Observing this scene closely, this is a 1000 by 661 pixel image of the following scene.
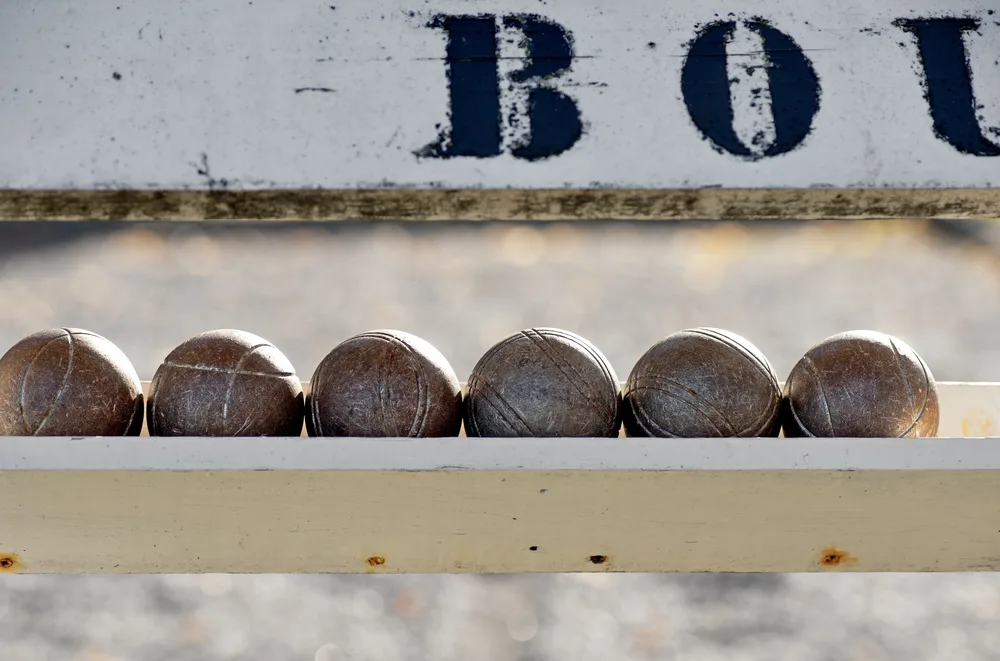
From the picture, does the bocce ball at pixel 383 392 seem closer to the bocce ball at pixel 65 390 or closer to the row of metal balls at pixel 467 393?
the row of metal balls at pixel 467 393

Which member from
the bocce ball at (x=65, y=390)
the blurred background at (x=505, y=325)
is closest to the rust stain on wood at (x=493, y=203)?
the bocce ball at (x=65, y=390)

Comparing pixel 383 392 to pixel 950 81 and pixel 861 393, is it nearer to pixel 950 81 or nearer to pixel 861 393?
pixel 861 393

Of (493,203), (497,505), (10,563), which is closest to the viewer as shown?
(493,203)

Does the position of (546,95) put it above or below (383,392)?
above

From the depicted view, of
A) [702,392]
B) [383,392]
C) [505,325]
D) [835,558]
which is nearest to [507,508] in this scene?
[383,392]

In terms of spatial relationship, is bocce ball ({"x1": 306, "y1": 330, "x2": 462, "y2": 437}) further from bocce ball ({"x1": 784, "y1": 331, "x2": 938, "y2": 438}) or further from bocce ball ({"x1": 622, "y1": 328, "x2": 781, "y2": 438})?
bocce ball ({"x1": 784, "y1": 331, "x2": 938, "y2": 438})

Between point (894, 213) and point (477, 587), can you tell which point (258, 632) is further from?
point (894, 213)

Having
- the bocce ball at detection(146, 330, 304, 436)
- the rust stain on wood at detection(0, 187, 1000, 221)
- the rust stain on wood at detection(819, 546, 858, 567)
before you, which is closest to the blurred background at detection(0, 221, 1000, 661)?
the rust stain on wood at detection(819, 546, 858, 567)
